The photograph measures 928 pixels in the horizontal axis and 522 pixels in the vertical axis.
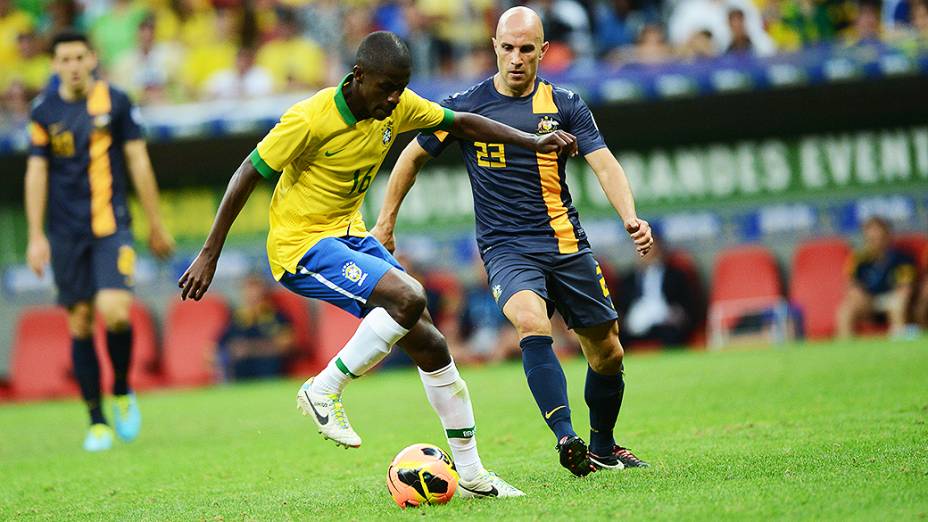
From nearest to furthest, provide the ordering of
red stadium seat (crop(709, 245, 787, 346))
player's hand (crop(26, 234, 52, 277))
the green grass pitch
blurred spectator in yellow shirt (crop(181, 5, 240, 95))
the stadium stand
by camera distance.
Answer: the green grass pitch < player's hand (crop(26, 234, 52, 277)) < red stadium seat (crop(709, 245, 787, 346)) < the stadium stand < blurred spectator in yellow shirt (crop(181, 5, 240, 95))

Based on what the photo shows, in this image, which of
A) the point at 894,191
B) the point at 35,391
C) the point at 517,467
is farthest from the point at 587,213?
the point at 517,467

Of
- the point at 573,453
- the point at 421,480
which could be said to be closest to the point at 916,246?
the point at 573,453

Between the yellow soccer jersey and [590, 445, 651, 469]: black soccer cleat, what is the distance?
1755mm

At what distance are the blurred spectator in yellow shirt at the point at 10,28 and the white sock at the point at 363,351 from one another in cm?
1411

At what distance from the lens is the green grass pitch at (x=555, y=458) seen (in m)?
5.81

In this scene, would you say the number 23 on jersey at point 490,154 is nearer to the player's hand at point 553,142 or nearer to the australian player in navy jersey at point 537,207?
the australian player in navy jersey at point 537,207

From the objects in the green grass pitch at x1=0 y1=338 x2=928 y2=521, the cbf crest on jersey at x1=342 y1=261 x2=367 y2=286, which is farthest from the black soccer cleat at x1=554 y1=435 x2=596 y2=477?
the cbf crest on jersey at x1=342 y1=261 x2=367 y2=286

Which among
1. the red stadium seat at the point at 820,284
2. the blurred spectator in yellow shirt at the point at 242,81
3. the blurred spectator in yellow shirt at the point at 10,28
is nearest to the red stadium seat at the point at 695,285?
the red stadium seat at the point at 820,284

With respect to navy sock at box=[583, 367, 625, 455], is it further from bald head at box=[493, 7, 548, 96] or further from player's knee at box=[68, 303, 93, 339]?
player's knee at box=[68, 303, 93, 339]

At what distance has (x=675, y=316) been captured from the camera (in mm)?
16625

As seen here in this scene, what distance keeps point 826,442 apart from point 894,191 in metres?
10.2

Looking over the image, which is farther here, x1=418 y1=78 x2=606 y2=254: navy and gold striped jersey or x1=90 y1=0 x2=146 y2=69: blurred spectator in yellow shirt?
x1=90 y1=0 x2=146 y2=69: blurred spectator in yellow shirt

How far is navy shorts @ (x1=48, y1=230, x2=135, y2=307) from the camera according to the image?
1010 centimetres

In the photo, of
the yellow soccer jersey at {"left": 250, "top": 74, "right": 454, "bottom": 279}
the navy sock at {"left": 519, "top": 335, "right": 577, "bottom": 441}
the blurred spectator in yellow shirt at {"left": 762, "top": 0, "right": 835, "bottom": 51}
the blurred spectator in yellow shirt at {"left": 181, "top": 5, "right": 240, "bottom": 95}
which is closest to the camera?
the yellow soccer jersey at {"left": 250, "top": 74, "right": 454, "bottom": 279}
